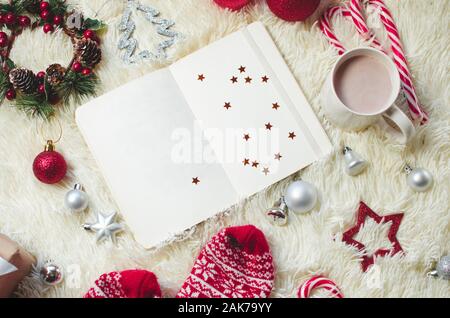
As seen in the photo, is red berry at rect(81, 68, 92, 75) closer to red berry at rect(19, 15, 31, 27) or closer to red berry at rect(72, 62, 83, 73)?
red berry at rect(72, 62, 83, 73)

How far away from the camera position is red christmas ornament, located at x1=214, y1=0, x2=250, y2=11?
909 millimetres

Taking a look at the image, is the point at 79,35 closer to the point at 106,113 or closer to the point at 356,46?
the point at 106,113

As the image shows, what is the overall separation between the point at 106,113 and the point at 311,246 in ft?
1.48

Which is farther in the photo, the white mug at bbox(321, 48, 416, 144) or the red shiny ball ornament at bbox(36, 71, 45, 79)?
the red shiny ball ornament at bbox(36, 71, 45, 79)

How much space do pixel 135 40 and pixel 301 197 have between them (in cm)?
44

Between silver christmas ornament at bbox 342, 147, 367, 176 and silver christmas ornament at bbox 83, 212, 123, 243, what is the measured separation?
16.7 inches

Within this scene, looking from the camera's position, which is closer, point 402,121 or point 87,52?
point 402,121

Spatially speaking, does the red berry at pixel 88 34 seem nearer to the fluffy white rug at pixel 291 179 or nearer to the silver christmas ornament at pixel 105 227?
the fluffy white rug at pixel 291 179

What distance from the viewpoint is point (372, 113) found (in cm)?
81

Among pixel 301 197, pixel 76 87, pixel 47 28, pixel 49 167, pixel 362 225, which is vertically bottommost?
pixel 362 225

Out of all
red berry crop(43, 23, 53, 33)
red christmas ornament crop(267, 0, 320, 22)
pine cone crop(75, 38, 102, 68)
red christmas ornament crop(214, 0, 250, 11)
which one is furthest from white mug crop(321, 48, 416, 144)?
red berry crop(43, 23, 53, 33)

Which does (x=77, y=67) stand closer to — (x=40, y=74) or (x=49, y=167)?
(x=40, y=74)

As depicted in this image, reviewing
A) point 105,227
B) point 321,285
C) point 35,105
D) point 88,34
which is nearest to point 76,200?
point 105,227

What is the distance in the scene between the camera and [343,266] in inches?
34.0
